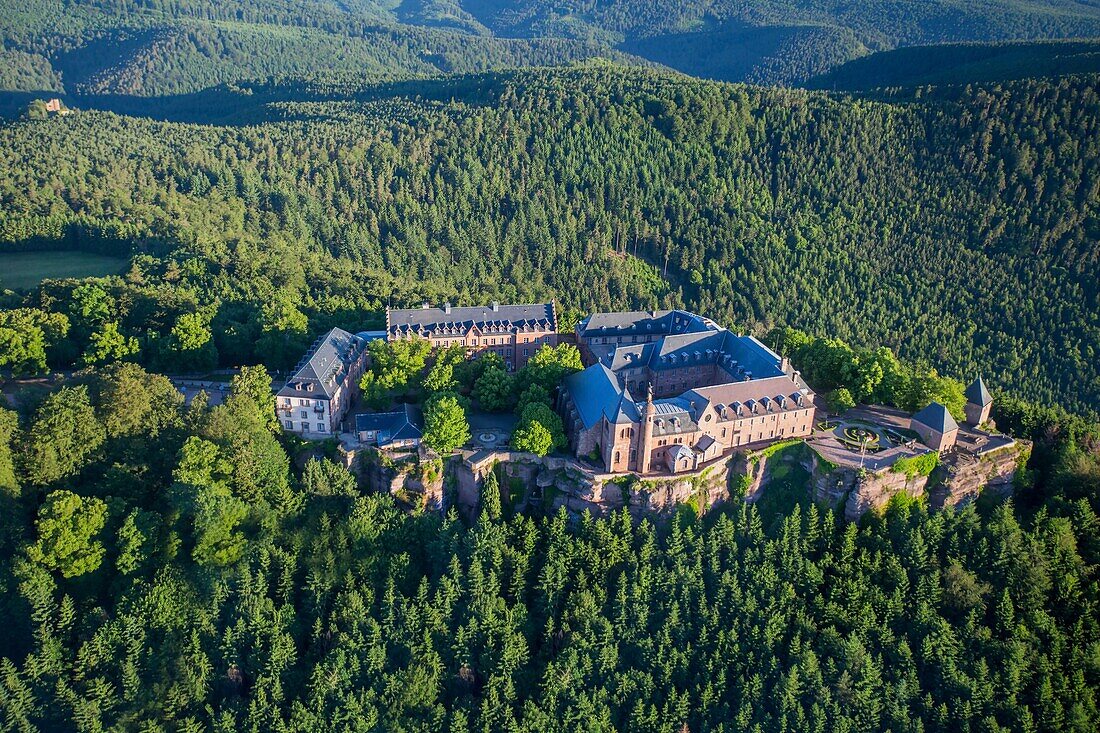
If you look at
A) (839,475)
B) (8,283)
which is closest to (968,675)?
(839,475)

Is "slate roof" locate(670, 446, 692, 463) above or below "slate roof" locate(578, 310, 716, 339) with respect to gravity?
below

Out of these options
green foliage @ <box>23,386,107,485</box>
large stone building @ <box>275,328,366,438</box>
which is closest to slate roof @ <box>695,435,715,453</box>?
large stone building @ <box>275,328,366,438</box>

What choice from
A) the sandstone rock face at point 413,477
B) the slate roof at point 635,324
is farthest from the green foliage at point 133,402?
the slate roof at point 635,324

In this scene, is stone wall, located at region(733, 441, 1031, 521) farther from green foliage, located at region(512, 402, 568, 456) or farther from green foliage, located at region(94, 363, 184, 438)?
green foliage, located at region(94, 363, 184, 438)

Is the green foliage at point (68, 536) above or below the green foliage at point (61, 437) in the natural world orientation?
below

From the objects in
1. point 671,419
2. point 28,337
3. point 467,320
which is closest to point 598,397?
point 671,419

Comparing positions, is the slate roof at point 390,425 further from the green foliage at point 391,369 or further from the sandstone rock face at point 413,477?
the green foliage at point 391,369
